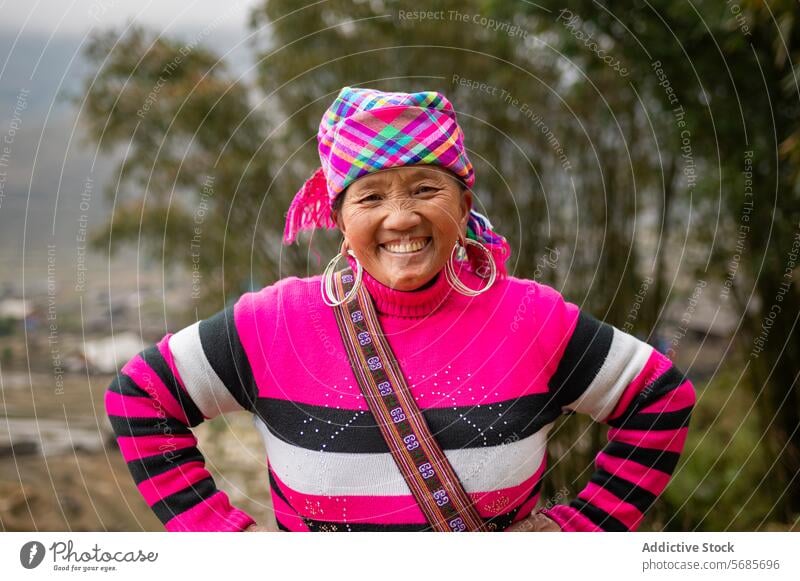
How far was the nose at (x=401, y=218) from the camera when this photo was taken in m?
1.37

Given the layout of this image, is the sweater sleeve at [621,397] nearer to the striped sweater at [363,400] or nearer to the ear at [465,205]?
the striped sweater at [363,400]

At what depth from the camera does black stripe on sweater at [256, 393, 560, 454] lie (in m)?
1.45

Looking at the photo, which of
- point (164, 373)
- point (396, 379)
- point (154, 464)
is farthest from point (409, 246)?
point (154, 464)

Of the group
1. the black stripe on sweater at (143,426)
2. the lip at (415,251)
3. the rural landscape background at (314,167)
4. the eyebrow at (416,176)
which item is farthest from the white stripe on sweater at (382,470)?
the rural landscape background at (314,167)

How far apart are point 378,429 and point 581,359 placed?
377 mm

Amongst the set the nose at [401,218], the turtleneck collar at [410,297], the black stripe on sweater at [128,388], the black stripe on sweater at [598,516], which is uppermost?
the nose at [401,218]

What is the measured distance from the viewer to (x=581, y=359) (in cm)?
150

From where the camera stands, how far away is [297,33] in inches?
112

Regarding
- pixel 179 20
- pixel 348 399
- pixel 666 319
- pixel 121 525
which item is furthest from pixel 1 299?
pixel 666 319

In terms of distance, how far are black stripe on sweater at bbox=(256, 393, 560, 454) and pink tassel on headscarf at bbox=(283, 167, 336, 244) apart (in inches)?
13.1

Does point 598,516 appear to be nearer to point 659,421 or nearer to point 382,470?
point 659,421

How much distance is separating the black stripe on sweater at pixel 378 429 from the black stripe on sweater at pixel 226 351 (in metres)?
0.09
